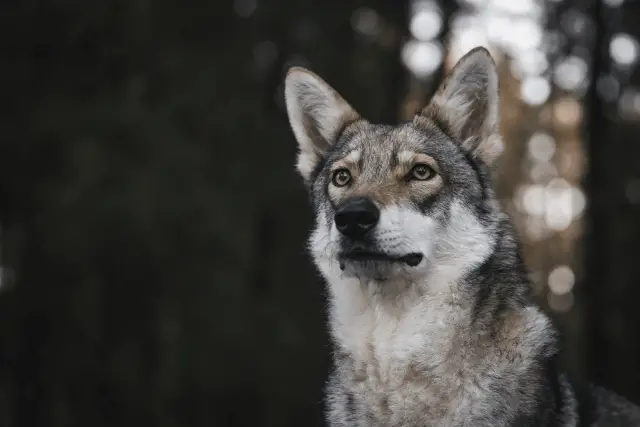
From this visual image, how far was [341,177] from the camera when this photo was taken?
4887 millimetres

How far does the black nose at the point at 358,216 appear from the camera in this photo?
4.19m

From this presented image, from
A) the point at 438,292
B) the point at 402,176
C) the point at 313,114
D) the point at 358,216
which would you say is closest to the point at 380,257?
the point at 358,216

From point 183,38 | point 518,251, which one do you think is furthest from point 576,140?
point 518,251

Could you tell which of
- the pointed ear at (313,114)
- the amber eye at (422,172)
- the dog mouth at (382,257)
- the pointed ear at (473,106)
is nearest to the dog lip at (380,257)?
the dog mouth at (382,257)

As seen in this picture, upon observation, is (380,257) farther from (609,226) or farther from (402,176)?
(609,226)

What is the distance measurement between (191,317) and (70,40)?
463 centimetres

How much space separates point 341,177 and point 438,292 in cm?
99

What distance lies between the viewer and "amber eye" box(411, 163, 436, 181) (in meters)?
4.61

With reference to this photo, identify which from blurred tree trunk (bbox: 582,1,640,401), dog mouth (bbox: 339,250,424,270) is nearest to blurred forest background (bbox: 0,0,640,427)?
blurred tree trunk (bbox: 582,1,640,401)

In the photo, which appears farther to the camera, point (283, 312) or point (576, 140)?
point (576, 140)

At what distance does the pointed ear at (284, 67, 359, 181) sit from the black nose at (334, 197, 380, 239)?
4.08 ft

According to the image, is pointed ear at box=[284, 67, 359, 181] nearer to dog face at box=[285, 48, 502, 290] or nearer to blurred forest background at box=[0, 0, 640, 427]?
dog face at box=[285, 48, 502, 290]

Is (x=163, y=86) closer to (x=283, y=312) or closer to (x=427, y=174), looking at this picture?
(x=283, y=312)

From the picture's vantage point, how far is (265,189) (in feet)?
42.3
